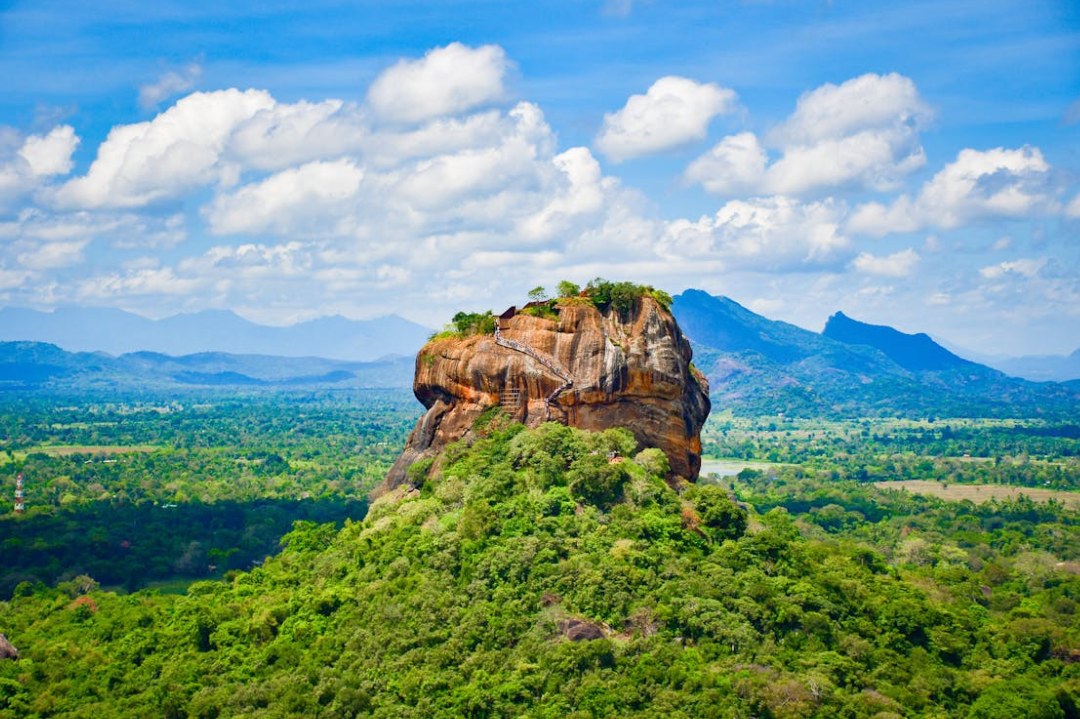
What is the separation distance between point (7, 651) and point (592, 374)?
68.3ft

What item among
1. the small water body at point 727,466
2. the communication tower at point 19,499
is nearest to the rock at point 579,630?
the communication tower at point 19,499

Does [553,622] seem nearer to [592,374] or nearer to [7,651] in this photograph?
[592,374]

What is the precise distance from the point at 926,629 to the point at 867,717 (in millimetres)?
6222

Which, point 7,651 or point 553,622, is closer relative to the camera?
point 553,622

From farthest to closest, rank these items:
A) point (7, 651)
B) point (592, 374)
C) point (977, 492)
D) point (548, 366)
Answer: point (977, 492), point (548, 366), point (592, 374), point (7, 651)

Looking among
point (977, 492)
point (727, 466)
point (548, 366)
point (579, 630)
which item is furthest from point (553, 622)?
point (727, 466)

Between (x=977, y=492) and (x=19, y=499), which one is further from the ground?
(x=19, y=499)

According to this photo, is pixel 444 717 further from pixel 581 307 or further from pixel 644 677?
pixel 581 307

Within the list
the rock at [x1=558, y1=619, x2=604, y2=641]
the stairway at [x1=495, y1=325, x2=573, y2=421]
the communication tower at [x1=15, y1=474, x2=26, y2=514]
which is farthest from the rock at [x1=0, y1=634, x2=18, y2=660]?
the communication tower at [x1=15, y1=474, x2=26, y2=514]

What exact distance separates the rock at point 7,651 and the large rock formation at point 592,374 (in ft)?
53.2

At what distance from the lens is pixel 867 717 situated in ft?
100

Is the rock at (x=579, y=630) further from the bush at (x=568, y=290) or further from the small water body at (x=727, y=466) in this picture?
the small water body at (x=727, y=466)

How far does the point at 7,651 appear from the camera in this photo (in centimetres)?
3975

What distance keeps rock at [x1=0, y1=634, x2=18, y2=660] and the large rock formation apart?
638 inches
